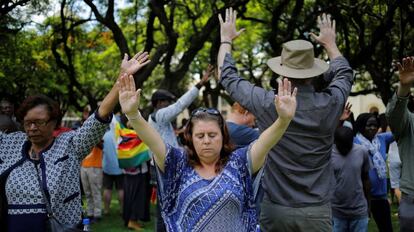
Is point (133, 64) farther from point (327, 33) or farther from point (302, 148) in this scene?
point (327, 33)

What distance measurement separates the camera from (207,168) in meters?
3.24

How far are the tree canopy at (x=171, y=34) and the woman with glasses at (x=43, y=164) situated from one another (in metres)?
7.27

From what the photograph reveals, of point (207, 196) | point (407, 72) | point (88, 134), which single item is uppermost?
point (407, 72)

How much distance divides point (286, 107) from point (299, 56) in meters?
0.83

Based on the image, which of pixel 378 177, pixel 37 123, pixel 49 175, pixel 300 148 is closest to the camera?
pixel 49 175

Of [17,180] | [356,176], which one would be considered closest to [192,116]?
[17,180]

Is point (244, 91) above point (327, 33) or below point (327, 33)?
below

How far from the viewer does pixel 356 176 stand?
5898mm

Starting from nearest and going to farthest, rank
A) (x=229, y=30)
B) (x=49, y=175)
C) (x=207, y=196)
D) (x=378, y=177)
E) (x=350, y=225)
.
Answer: (x=207, y=196), (x=49, y=175), (x=229, y=30), (x=350, y=225), (x=378, y=177)

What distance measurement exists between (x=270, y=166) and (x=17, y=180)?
1.65m

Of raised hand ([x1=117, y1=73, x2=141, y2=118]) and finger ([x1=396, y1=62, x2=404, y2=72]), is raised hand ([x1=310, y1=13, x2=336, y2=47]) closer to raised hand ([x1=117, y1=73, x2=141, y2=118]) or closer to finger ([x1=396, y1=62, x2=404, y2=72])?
finger ([x1=396, y1=62, x2=404, y2=72])

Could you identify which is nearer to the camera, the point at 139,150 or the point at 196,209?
the point at 196,209

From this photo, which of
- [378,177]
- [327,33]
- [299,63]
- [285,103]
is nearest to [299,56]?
[299,63]

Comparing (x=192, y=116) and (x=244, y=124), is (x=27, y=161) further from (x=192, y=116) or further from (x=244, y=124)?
(x=244, y=124)
